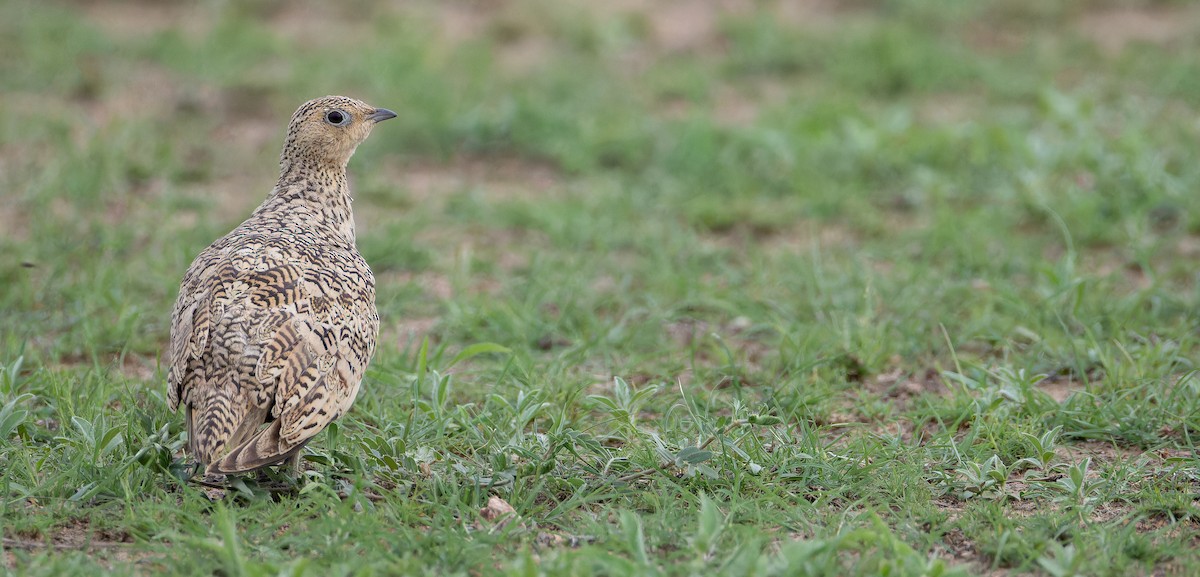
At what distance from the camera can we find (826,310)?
615 cm

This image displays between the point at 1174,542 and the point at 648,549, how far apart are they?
5.29 ft

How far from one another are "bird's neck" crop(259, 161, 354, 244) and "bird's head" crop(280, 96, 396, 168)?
0.03m

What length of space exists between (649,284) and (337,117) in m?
1.97

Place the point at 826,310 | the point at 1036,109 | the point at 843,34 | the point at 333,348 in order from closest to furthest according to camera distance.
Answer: the point at 333,348 < the point at 826,310 < the point at 1036,109 < the point at 843,34

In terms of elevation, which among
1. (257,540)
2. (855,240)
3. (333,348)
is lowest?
(855,240)

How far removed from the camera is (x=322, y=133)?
520 cm

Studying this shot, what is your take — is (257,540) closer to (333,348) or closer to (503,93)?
(333,348)

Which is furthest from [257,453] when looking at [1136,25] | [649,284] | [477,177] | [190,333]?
[1136,25]

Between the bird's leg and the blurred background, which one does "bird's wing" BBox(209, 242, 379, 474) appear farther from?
the blurred background

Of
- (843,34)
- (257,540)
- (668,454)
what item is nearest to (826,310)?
(668,454)

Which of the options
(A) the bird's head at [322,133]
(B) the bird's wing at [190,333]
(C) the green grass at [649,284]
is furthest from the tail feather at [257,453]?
(A) the bird's head at [322,133]

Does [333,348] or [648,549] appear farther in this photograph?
[333,348]

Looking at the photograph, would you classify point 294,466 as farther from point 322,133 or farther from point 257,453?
point 322,133

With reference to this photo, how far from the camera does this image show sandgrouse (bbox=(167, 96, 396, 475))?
3.97m
